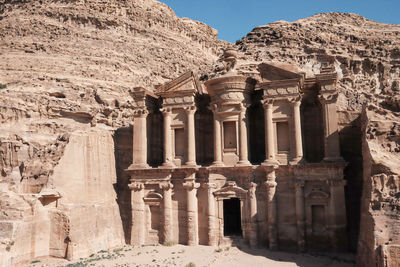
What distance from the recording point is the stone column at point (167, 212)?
68.7 feet

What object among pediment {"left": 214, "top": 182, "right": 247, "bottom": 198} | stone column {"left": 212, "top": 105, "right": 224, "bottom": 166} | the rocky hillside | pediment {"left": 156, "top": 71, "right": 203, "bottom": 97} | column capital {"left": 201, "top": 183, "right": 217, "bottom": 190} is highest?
the rocky hillside

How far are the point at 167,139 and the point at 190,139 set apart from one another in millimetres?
1576

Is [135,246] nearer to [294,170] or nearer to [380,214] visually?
[294,170]

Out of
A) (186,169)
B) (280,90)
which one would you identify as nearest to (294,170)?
(280,90)

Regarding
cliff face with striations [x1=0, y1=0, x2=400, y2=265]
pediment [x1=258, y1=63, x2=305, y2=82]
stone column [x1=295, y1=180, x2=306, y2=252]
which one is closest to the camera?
cliff face with striations [x1=0, y1=0, x2=400, y2=265]

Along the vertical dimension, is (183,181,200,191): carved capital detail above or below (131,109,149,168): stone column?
below

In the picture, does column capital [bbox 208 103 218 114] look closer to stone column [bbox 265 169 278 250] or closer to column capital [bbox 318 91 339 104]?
stone column [bbox 265 169 278 250]

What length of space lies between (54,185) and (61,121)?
848 cm

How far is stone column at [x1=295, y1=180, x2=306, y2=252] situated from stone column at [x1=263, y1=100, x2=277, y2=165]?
192 cm

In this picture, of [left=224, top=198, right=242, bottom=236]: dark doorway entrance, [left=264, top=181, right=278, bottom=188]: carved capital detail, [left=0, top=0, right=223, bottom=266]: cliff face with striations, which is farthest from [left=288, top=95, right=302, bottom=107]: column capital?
[left=0, top=0, right=223, bottom=266]: cliff face with striations

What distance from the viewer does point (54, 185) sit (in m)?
18.0

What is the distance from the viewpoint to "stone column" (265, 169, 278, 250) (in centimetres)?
1914

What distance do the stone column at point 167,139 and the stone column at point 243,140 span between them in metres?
4.36

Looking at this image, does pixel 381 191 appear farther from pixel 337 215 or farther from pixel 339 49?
pixel 339 49
